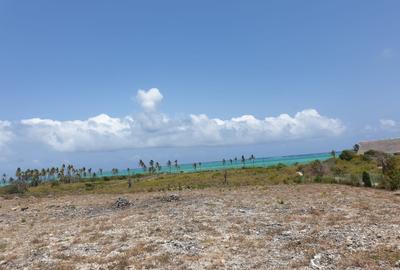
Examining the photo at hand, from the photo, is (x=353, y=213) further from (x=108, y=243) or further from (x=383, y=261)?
(x=108, y=243)

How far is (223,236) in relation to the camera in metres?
22.6

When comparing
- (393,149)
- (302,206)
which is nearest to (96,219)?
(302,206)

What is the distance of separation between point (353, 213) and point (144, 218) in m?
15.2

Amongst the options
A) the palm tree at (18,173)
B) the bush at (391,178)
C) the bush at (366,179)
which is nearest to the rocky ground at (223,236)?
the bush at (391,178)

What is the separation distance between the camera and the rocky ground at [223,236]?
17375mm

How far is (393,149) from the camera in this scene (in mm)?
97062

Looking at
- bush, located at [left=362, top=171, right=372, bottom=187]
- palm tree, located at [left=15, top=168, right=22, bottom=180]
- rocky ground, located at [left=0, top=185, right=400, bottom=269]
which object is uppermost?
palm tree, located at [left=15, top=168, right=22, bottom=180]

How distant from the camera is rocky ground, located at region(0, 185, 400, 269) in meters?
17.4

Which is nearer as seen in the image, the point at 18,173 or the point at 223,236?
the point at 223,236

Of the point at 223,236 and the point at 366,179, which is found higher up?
the point at 366,179

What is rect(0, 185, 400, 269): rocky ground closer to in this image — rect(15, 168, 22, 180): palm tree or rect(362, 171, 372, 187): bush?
rect(362, 171, 372, 187): bush

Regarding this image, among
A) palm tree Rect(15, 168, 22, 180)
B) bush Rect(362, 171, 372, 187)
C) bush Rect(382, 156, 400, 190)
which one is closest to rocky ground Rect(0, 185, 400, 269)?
bush Rect(382, 156, 400, 190)

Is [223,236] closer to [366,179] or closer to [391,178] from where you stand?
[391,178]

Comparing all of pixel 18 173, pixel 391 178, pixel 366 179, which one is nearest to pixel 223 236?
pixel 391 178
